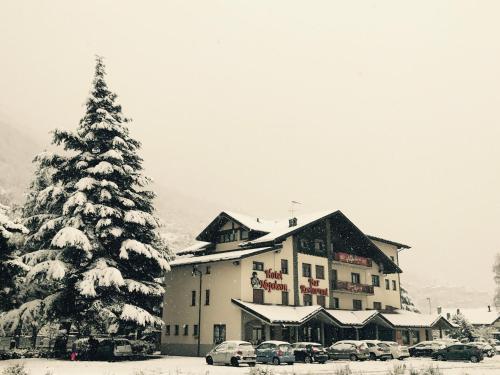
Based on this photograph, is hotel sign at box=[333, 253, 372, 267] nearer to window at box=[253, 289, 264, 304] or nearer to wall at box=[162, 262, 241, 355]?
window at box=[253, 289, 264, 304]

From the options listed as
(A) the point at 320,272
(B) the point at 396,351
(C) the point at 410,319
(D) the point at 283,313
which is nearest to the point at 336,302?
(A) the point at 320,272

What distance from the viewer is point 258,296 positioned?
44688mm

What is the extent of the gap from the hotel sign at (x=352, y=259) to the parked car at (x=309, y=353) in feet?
54.9

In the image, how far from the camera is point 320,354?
3662 cm

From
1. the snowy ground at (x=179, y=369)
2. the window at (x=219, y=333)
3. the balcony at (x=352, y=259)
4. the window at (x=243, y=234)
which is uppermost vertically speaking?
the window at (x=243, y=234)

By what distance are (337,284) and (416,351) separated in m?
9.65

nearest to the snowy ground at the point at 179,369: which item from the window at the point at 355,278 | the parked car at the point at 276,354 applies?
the parked car at the point at 276,354

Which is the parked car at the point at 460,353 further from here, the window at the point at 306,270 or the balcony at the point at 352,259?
the balcony at the point at 352,259

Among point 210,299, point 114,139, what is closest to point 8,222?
point 114,139

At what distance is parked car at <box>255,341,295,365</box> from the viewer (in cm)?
3338

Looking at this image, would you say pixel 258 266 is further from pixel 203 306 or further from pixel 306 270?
pixel 306 270

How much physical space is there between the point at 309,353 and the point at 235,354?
6282 mm

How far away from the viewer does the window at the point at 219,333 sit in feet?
142

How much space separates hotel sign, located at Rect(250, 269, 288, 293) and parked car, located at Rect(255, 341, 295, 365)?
1012 centimetres
